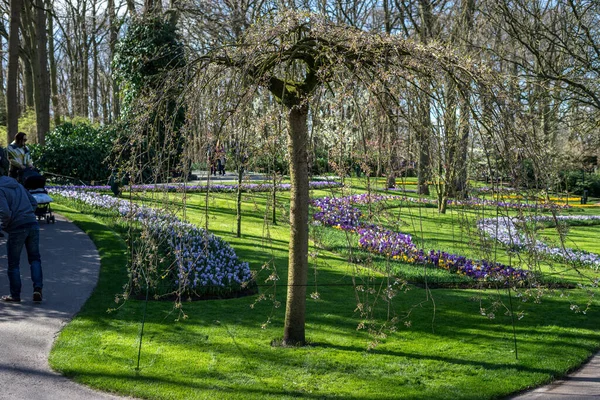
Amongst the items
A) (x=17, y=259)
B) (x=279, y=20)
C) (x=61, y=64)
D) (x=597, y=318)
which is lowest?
(x=597, y=318)

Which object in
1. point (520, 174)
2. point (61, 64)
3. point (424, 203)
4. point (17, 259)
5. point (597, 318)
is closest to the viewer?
point (520, 174)

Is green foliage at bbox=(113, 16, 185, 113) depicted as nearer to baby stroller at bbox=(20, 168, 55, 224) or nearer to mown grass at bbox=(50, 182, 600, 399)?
baby stroller at bbox=(20, 168, 55, 224)

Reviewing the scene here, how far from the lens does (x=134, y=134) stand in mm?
5000

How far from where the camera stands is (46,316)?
21.9 ft

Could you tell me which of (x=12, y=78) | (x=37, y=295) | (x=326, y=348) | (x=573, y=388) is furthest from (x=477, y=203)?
(x=12, y=78)

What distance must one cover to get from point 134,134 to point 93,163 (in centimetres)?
1605

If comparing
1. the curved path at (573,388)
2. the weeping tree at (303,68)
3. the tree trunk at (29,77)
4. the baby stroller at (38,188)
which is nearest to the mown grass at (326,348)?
the curved path at (573,388)

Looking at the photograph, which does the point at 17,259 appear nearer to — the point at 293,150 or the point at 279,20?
the point at 293,150

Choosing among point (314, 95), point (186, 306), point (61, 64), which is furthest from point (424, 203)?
point (61, 64)

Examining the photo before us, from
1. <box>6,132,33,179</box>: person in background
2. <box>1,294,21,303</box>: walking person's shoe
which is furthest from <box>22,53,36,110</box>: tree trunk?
<box>1,294,21,303</box>: walking person's shoe

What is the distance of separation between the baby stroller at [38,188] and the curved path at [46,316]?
919mm

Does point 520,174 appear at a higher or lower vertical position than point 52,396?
higher

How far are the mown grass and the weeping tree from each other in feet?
1.32

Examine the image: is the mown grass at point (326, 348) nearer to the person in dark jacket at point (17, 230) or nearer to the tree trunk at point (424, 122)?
the tree trunk at point (424, 122)
